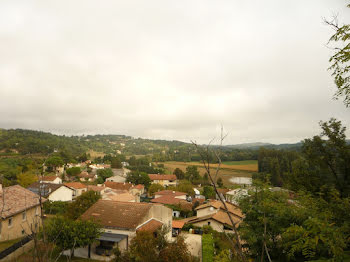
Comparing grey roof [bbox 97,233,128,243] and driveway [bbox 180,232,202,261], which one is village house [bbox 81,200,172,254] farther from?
driveway [bbox 180,232,202,261]

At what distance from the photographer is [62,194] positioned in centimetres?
3700

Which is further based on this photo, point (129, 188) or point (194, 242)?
point (129, 188)

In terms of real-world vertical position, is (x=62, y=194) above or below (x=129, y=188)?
above

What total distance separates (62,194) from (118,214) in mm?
24210

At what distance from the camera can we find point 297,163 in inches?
717

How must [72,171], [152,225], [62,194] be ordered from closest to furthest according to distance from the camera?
[152,225], [62,194], [72,171]

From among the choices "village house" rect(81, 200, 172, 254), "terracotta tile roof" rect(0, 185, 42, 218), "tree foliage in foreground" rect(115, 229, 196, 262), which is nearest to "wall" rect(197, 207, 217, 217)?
"village house" rect(81, 200, 172, 254)

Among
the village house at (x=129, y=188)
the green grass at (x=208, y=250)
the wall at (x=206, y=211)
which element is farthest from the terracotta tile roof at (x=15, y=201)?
the village house at (x=129, y=188)

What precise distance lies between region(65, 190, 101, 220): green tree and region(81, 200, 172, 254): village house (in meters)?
1.88

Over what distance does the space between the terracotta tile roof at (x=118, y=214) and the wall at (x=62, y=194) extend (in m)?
21.3

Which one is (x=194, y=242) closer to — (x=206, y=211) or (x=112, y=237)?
(x=112, y=237)

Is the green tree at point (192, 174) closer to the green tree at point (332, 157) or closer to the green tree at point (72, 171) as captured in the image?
the green tree at point (72, 171)

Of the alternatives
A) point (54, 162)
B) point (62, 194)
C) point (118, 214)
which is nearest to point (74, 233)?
point (118, 214)

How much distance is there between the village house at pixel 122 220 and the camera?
16.4 meters
